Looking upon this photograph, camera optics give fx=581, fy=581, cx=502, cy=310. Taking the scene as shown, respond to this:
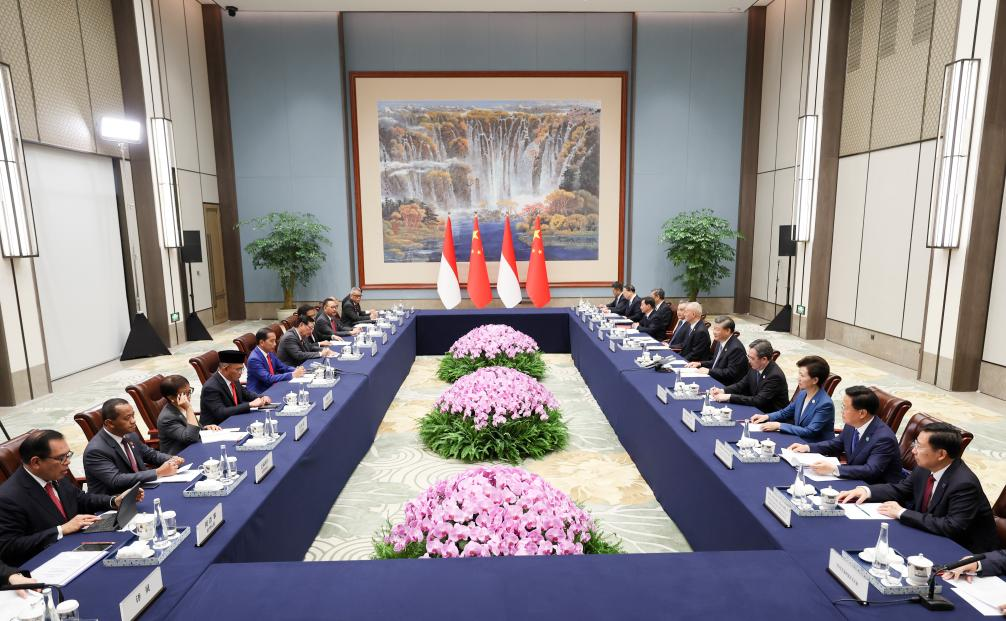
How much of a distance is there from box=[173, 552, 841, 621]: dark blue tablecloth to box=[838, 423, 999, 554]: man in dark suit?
24.4 inches

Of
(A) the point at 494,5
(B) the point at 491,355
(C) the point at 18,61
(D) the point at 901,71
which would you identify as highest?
(A) the point at 494,5

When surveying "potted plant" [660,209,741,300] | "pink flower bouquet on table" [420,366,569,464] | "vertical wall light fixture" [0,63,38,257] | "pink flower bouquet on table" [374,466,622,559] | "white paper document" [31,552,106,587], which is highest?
"vertical wall light fixture" [0,63,38,257]

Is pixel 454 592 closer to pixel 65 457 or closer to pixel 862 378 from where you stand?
pixel 65 457

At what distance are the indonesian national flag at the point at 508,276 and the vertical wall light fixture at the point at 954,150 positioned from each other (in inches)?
247

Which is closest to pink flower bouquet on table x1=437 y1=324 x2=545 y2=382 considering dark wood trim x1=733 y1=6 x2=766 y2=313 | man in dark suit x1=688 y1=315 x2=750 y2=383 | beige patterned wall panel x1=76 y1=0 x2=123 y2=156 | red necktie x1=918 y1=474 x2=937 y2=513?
man in dark suit x1=688 y1=315 x2=750 y2=383

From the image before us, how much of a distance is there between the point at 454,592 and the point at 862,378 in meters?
6.53

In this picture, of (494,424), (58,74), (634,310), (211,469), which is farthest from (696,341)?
(58,74)

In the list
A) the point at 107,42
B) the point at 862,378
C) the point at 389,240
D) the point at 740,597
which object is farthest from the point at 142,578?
the point at 389,240

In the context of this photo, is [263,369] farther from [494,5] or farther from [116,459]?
[494,5]

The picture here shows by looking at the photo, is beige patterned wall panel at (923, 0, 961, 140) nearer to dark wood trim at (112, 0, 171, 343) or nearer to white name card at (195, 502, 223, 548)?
white name card at (195, 502, 223, 548)

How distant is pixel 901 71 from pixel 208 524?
883 centimetres

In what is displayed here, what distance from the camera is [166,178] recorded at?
26.9ft

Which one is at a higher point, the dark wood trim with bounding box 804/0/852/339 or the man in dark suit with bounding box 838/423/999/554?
the dark wood trim with bounding box 804/0/852/339

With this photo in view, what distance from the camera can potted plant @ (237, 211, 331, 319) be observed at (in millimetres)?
9953
